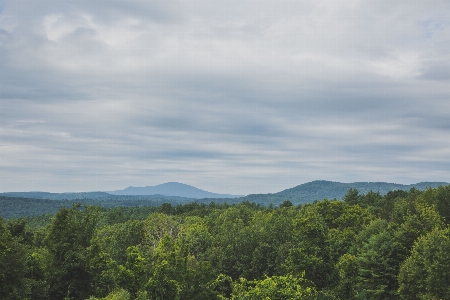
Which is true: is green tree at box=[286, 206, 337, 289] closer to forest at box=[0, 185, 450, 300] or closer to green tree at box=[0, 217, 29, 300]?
forest at box=[0, 185, 450, 300]

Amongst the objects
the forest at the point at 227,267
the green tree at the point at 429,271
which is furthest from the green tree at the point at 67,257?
the green tree at the point at 429,271

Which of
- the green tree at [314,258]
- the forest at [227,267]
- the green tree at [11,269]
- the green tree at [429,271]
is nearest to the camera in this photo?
the forest at [227,267]

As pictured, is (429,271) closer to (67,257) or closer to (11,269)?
(67,257)

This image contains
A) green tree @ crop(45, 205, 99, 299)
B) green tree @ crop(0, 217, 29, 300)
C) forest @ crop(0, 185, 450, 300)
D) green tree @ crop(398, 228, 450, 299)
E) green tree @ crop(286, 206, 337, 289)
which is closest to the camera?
forest @ crop(0, 185, 450, 300)

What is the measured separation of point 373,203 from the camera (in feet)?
395

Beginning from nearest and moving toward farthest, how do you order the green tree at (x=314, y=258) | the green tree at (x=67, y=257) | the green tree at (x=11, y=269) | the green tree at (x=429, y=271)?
the green tree at (x=11, y=269)
the green tree at (x=314, y=258)
the green tree at (x=67, y=257)
the green tree at (x=429, y=271)

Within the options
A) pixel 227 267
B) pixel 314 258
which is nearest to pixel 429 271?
pixel 314 258

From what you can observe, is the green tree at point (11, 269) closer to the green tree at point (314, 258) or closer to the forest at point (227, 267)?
the forest at point (227, 267)

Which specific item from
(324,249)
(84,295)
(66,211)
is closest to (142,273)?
(84,295)

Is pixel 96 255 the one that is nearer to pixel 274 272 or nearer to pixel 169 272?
pixel 169 272

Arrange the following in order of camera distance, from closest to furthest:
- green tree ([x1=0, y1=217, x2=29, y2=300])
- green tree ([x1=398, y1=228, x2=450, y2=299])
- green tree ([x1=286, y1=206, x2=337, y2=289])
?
green tree ([x1=0, y1=217, x2=29, y2=300])
green tree ([x1=286, y1=206, x2=337, y2=289])
green tree ([x1=398, y1=228, x2=450, y2=299])

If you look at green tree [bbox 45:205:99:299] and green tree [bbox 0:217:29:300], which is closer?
green tree [bbox 0:217:29:300]

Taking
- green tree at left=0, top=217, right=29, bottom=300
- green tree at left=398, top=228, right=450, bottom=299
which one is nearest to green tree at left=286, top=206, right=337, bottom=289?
green tree at left=398, top=228, right=450, bottom=299

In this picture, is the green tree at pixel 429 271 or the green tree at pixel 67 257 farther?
the green tree at pixel 429 271
